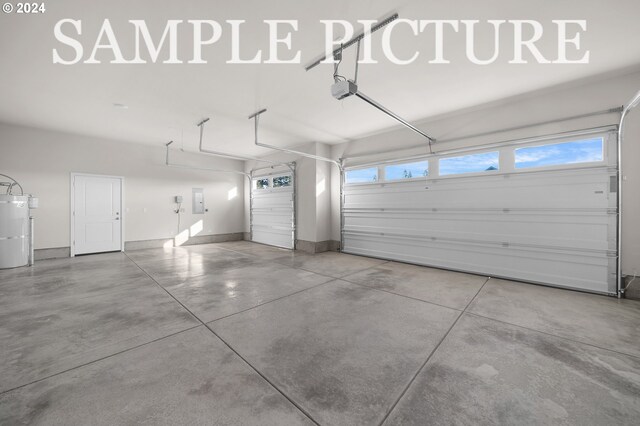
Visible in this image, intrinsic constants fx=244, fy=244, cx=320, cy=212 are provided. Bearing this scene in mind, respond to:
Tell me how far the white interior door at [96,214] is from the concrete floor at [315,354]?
2933 millimetres

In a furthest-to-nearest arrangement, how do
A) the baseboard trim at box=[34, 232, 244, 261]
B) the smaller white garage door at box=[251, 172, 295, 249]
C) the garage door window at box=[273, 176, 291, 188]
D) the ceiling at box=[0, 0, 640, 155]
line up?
the garage door window at box=[273, 176, 291, 188], the smaller white garage door at box=[251, 172, 295, 249], the baseboard trim at box=[34, 232, 244, 261], the ceiling at box=[0, 0, 640, 155]

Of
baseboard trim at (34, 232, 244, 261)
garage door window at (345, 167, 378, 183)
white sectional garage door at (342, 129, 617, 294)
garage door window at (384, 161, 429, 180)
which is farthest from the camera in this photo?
garage door window at (345, 167, 378, 183)

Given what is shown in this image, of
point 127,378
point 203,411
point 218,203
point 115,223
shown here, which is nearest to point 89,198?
point 115,223

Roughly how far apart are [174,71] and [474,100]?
191 inches

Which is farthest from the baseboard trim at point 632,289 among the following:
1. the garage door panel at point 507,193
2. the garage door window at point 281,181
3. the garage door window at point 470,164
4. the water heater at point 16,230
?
the water heater at point 16,230

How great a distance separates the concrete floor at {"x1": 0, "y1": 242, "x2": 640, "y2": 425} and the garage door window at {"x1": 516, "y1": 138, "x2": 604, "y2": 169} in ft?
6.73

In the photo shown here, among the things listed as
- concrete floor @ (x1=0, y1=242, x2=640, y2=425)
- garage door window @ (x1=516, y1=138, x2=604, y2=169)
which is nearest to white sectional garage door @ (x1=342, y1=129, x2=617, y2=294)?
garage door window @ (x1=516, y1=138, x2=604, y2=169)

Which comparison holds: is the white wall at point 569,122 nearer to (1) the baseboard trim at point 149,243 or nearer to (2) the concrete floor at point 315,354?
(2) the concrete floor at point 315,354

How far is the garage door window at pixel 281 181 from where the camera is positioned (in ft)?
26.3

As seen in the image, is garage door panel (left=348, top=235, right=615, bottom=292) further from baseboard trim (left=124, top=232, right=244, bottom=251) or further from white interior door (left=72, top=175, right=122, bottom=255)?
white interior door (left=72, top=175, right=122, bottom=255)

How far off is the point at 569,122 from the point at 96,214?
10.5 m

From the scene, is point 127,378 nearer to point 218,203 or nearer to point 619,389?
point 619,389

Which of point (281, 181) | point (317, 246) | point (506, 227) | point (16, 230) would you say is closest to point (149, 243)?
point (16, 230)

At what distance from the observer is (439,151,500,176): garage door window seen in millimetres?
4553
